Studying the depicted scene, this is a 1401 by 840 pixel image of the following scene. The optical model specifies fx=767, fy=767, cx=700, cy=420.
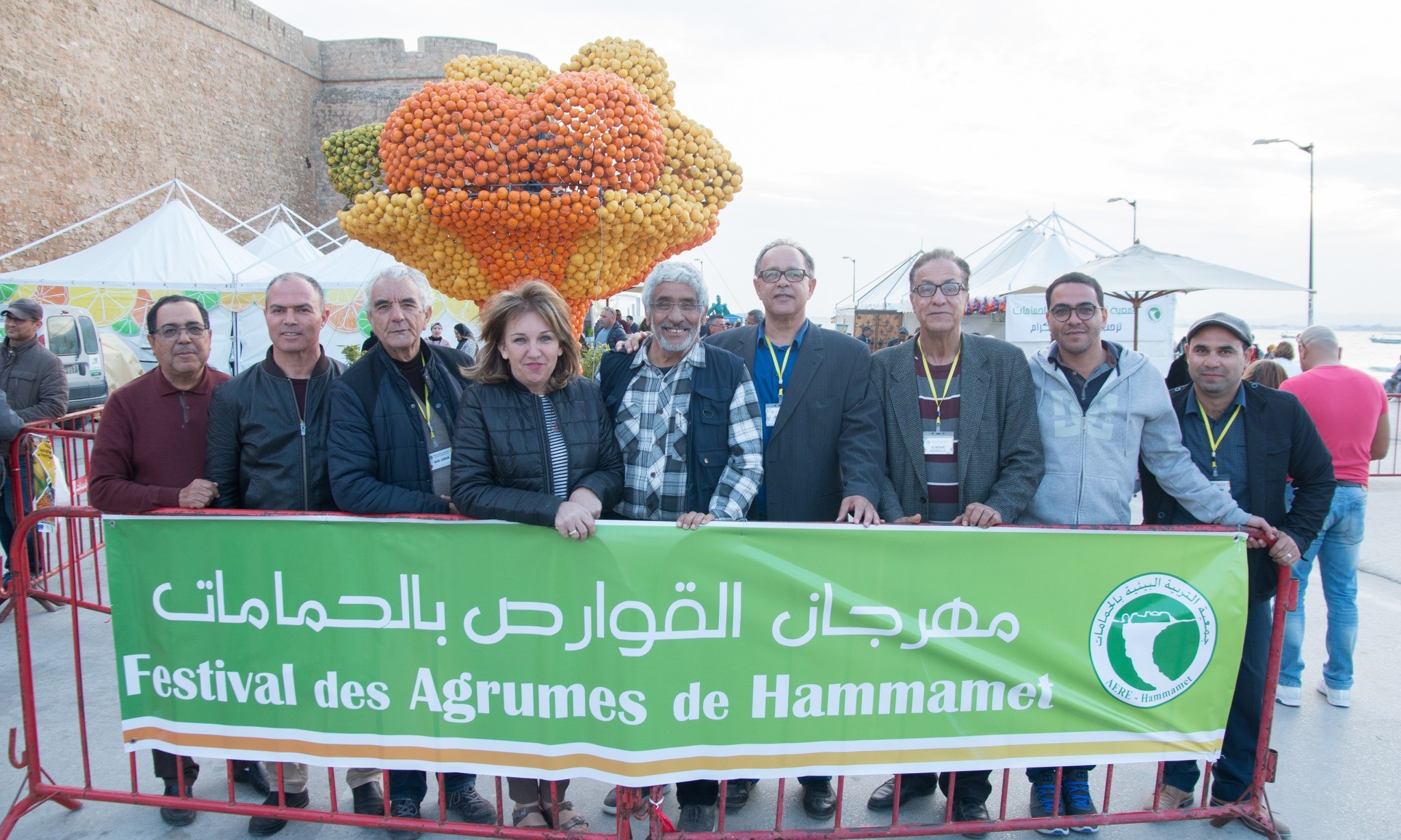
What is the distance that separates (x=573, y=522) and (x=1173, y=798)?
8.16 feet

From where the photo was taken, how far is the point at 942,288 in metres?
2.80

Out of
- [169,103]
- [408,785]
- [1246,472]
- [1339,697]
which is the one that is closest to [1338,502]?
[1339,697]

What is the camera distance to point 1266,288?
937 centimetres

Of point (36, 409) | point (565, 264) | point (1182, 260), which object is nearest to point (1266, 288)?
point (1182, 260)

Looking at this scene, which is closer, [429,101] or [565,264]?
[429,101]

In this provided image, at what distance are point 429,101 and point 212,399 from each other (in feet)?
5.17

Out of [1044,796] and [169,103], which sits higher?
[169,103]

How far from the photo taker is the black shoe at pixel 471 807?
107 inches

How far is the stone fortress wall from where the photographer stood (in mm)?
19141

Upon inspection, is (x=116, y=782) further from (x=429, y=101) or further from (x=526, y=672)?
(x=429, y=101)

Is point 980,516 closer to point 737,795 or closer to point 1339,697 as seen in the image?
point 737,795

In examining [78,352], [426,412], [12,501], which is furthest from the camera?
[78,352]

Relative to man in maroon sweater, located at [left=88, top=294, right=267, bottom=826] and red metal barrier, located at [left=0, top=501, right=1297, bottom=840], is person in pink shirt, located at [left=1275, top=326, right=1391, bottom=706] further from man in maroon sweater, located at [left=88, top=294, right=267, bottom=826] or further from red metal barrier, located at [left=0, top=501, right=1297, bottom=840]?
man in maroon sweater, located at [left=88, top=294, right=267, bottom=826]

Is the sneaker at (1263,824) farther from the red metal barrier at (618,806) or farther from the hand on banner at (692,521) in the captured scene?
the hand on banner at (692,521)
